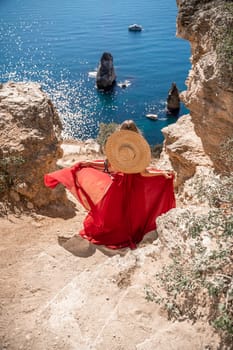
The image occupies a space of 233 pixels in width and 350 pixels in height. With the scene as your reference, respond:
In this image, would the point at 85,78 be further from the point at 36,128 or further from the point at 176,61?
the point at 36,128

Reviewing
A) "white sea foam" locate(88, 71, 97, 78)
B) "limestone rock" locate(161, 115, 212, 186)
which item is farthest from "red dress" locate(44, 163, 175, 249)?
"white sea foam" locate(88, 71, 97, 78)

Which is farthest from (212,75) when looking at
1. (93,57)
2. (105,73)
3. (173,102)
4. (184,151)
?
(93,57)

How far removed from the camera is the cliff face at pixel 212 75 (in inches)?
380

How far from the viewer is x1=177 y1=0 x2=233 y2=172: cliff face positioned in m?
9.66

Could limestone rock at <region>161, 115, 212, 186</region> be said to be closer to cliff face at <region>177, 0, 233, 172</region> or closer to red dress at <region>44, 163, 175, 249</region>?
cliff face at <region>177, 0, 233, 172</region>

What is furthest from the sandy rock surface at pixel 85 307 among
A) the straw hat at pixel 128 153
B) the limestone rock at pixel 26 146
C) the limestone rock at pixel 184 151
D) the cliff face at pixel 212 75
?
the limestone rock at pixel 184 151

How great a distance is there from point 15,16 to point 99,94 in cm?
5073

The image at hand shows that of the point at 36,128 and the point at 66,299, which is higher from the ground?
the point at 36,128

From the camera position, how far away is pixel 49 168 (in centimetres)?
1063

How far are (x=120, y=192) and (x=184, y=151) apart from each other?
464 cm

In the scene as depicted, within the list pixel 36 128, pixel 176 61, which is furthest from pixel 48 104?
pixel 176 61

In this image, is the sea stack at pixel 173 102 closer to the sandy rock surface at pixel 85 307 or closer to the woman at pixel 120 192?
the woman at pixel 120 192

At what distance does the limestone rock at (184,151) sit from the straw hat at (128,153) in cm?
392

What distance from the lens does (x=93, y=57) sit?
64438 millimetres
